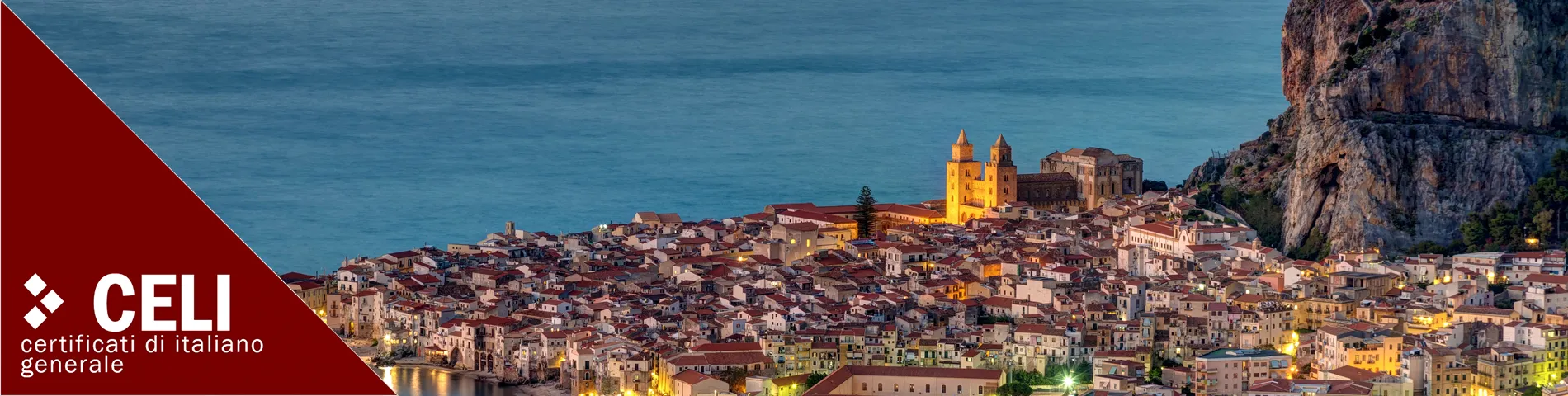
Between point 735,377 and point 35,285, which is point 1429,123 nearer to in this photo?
point 735,377

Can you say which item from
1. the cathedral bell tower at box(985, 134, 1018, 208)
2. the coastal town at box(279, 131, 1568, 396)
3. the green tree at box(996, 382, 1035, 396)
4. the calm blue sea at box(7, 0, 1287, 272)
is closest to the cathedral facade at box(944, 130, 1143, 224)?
the cathedral bell tower at box(985, 134, 1018, 208)

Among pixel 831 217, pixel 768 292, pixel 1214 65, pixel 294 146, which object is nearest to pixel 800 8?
pixel 1214 65

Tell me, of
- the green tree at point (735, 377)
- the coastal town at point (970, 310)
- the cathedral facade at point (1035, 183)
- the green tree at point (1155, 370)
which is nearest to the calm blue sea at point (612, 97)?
the cathedral facade at point (1035, 183)

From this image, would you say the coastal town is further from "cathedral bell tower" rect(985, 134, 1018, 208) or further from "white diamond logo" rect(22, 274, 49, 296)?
"white diamond logo" rect(22, 274, 49, 296)

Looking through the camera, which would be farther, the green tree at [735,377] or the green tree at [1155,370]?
the green tree at [735,377]

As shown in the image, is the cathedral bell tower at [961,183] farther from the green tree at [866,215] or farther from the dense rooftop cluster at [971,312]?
the dense rooftop cluster at [971,312]

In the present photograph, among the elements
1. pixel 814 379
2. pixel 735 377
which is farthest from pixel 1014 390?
pixel 735 377

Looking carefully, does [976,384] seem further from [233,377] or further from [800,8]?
[800,8]
